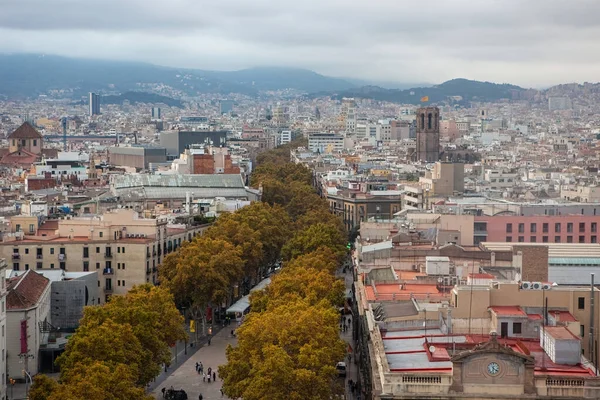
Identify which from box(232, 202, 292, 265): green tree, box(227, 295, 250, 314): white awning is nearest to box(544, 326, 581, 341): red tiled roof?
box(227, 295, 250, 314): white awning

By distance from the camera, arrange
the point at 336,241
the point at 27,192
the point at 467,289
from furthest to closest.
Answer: the point at 27,192 → the point at 336,241 → the point at 467,289

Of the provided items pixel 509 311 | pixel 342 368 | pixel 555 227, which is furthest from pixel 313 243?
pixel 509 311

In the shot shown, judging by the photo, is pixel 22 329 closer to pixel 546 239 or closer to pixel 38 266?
pixel 38 266

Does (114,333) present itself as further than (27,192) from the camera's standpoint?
No

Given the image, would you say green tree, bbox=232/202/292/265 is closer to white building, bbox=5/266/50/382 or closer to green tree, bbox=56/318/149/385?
white building, bbox=5/266/50/382

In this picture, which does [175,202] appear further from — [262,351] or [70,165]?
[262,351]

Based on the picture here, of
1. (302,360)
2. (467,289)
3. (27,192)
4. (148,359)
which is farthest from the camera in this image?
(27,192)

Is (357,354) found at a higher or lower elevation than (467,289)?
lower

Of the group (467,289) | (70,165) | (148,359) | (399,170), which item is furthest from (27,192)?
(467,289)
